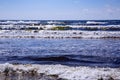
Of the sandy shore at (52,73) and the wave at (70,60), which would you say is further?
the wave at (70,60)

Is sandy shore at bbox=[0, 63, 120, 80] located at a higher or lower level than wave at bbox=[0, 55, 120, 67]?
higher

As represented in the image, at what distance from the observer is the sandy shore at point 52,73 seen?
9484mm

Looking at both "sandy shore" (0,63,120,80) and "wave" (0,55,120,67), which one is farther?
"wave" (0,55,120,67)

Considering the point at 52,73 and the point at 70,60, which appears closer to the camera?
the point at 52,73

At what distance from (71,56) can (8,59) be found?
11.8 feet

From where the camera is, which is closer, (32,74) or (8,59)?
(32,74)

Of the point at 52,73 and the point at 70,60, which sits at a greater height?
the point at 52,73

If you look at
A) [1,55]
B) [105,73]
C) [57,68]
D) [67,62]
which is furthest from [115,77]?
[1,55]

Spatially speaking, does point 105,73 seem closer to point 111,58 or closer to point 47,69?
point 47,69

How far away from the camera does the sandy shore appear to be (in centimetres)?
948

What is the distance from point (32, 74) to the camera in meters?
10.2

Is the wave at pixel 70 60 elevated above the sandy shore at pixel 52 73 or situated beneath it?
situated beneath

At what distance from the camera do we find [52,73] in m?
10.3

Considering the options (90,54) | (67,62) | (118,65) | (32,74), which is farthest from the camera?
(90,54)
